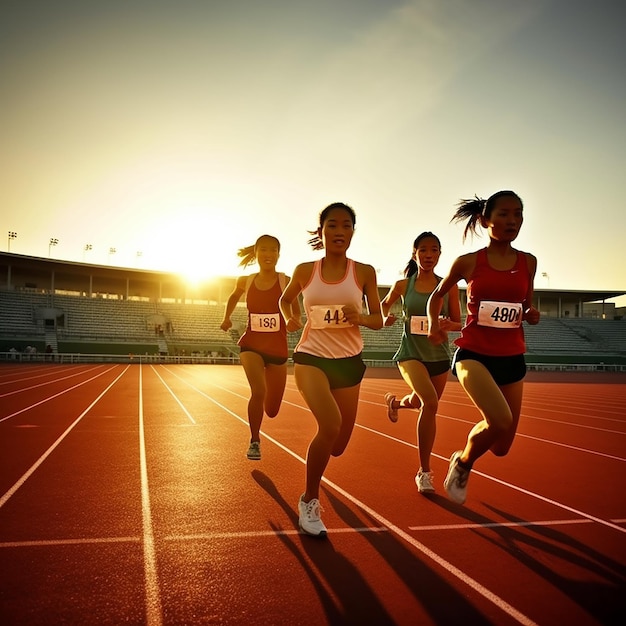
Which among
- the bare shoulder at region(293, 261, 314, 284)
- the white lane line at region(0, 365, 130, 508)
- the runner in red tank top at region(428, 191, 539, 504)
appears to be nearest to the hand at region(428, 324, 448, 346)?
the runner in red tank top at region(428, 191, 539, 504)

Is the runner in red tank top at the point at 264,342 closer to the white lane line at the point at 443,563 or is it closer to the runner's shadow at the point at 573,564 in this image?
the white lane line at the point at 443,563

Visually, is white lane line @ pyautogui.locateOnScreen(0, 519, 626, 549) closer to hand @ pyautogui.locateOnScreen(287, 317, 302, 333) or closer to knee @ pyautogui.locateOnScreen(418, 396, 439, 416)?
knee @ pyautogui.locateOnScreen(418, 396, 439, 416)

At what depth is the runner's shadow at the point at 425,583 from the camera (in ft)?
A: 7.10

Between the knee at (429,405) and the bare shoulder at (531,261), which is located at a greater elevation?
the bare shoulder at (531,261)

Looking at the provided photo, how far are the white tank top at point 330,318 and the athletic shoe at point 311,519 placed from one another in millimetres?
909

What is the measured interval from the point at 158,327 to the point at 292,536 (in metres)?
39.3

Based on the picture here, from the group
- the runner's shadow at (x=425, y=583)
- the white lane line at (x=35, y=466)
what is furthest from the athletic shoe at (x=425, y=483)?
the white lane line at (x=35, y=466)

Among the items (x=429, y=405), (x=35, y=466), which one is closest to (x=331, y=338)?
(x=429, y=405)

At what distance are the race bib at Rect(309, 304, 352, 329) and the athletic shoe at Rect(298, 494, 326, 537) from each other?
107 centimetres

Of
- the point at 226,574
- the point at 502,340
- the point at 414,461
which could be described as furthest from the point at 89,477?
the point at 502,340

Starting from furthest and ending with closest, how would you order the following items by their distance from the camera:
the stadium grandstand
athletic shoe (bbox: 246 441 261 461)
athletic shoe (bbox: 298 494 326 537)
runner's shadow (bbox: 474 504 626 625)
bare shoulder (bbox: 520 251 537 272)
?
the stadium grandstand < athletic shoe (bbox: 246 441 261 461) < bare shoulder (bbox: 520 251 537 272) < athletic shoe (bbox: 298 494 326 537) < runner's shadow (bbox: 474 504 626 625)

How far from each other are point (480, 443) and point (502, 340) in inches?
27.3

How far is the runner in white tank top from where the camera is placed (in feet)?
10.5

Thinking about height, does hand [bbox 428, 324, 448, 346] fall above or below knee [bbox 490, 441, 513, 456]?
above
